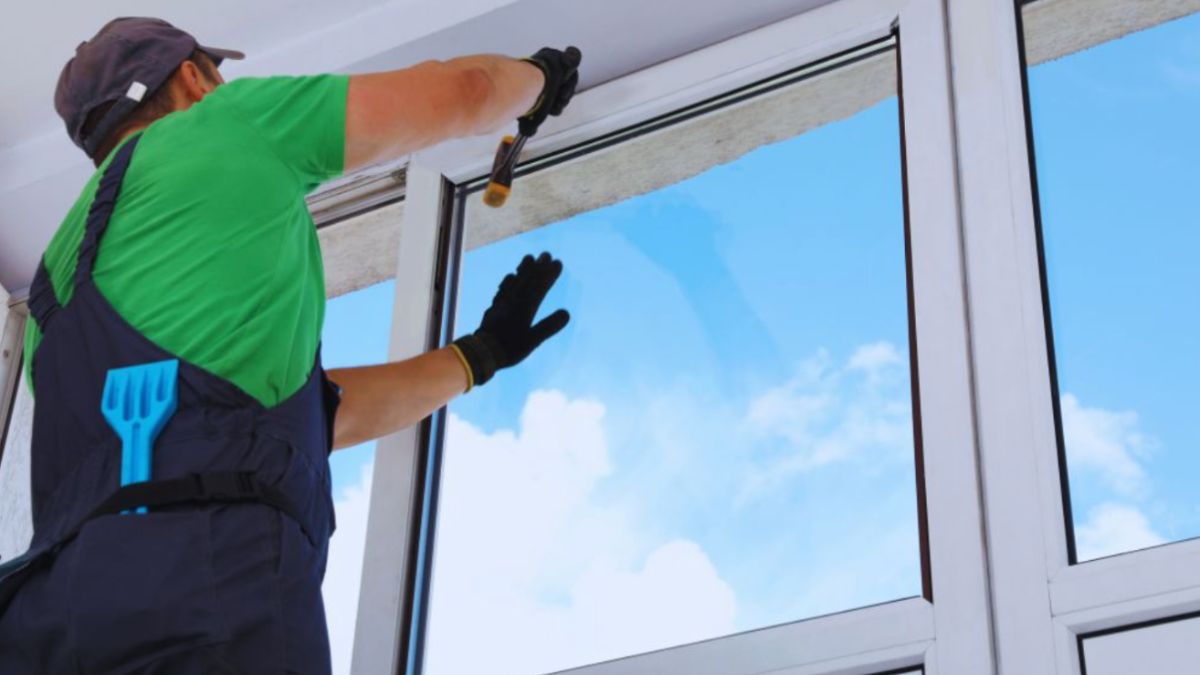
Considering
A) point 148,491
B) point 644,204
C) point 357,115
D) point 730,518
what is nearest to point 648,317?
point 644,204

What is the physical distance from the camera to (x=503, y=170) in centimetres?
258

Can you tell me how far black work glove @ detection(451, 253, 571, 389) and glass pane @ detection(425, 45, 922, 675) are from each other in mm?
44

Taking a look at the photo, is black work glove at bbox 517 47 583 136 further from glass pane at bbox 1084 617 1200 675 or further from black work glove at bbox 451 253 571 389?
glass pane at bbox 1084 617 1200 675

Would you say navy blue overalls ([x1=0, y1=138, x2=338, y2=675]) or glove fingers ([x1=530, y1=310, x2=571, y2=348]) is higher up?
glove fingers ([x1=530, y1=310, x2=571, y2=348])

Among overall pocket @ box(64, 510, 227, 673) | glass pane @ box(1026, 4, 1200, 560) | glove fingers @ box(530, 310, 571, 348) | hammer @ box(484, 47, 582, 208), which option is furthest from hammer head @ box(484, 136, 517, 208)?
overall pocket @ box(64, 510, 227, 673)

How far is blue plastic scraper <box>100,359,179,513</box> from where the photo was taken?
5.51 ft

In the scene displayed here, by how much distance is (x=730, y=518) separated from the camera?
7.20ft

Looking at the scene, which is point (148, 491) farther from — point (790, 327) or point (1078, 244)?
point (1078, 244)

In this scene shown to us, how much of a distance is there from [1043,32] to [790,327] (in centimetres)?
58

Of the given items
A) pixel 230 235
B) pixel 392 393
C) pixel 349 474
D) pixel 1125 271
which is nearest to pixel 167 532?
pixel 230 235

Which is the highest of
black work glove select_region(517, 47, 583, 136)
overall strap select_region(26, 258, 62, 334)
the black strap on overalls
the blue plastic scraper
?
black work glove select_region(517, 47, 583, 136)

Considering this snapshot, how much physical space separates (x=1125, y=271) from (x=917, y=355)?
0.95ft

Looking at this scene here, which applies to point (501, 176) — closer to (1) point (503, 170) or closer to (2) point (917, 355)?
(1) point (503, 170)

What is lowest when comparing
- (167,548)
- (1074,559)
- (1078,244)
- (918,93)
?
(167,548)
